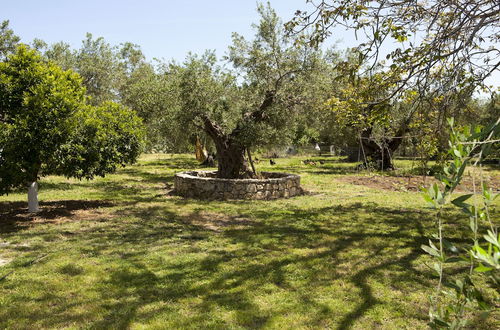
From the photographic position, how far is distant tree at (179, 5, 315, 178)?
47.9ft

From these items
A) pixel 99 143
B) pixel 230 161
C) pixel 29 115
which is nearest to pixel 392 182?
pixel 230 161

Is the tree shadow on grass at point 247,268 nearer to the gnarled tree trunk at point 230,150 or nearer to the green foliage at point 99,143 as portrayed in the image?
the green foliage at point 99,143

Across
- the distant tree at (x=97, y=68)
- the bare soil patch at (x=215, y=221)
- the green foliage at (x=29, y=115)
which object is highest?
the distant tree at (x=97, y=68)

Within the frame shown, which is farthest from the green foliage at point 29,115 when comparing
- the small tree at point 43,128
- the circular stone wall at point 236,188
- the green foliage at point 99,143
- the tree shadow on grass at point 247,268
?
the circular stone wall at point 236,188

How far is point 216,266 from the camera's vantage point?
21.8ft

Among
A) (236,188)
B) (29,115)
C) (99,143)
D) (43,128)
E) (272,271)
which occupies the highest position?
(29,115)

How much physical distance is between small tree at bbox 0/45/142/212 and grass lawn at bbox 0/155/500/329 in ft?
4.55

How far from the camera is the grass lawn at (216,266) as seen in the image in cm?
487

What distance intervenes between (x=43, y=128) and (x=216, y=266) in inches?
220

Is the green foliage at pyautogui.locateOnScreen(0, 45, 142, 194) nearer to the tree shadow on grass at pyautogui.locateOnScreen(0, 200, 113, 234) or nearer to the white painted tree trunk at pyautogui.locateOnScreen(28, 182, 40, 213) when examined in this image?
the white painted tree trunk at pyautogui.locateOnScreen(28, 182, 40, 213)

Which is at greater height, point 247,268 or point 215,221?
point 215,221

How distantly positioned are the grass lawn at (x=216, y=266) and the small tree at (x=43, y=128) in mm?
1386

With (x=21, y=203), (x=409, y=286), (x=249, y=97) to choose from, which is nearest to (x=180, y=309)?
(x=409, y=286)

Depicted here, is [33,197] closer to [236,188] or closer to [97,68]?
[236,188]
